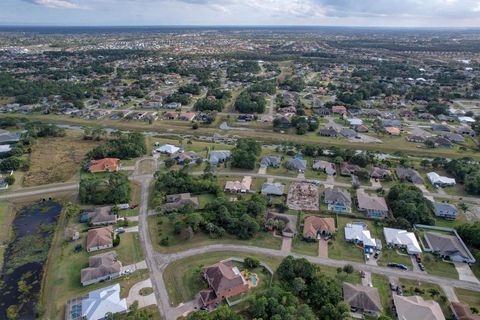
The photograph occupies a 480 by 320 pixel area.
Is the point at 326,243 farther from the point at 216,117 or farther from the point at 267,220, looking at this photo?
the point at 216,117

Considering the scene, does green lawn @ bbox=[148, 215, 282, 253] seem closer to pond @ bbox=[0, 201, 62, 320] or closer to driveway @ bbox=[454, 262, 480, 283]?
pond @ bbox=[0, 201, 62, 320]

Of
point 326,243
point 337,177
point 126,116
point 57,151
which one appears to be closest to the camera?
point 326,243

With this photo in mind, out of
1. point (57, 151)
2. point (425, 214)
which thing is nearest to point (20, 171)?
point (57, 151)

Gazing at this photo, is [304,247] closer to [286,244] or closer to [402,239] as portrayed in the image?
[286,244]

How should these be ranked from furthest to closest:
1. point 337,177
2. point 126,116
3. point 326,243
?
point 126,116, point 337,177, point 326,243

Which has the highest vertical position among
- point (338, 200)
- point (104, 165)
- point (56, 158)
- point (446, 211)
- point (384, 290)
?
point (446, 211)

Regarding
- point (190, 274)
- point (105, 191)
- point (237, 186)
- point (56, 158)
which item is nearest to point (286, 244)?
point (190, 274)

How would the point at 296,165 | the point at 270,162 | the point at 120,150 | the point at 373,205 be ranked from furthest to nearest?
1. the point at 120,150
2. the point at 270,162
3. the point at 296,165
4. the point at 373,205
